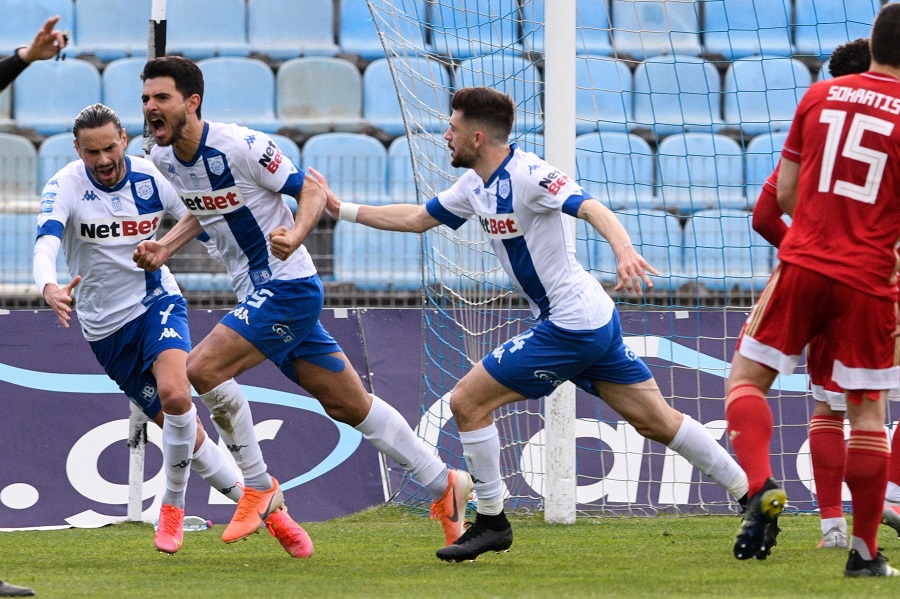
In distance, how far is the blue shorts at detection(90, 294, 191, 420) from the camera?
6348 millimetres

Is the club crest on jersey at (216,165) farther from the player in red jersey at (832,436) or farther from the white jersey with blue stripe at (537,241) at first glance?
the player in red jersey at (832,436)

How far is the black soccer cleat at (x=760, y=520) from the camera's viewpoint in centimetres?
393

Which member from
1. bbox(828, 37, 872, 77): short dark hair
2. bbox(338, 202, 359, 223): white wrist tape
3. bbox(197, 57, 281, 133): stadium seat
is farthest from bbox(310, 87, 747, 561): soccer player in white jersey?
bbox(197, 57, 281, 133): stadium seat

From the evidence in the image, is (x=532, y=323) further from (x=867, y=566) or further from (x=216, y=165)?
(x=867, y=566)

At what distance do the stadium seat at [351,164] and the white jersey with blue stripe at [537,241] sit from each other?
4.27m

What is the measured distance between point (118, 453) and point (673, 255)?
4823mm

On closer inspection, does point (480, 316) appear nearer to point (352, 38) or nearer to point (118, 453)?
point (118, 453)

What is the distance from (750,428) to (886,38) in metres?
1.43

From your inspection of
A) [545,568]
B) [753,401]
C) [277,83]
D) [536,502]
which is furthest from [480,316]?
[277,83]

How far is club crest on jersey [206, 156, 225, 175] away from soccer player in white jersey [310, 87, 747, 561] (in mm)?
1128

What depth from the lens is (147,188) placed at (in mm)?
6492

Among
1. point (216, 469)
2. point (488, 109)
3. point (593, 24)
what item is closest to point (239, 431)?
point (216, 469)

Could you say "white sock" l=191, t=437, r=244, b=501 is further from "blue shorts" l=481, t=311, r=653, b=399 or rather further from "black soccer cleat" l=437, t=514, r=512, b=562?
"blue shorts" l=481, t=311, r=653, b=399

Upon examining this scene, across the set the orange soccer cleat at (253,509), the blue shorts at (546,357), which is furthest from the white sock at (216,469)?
the blue shorts at (546,357)
